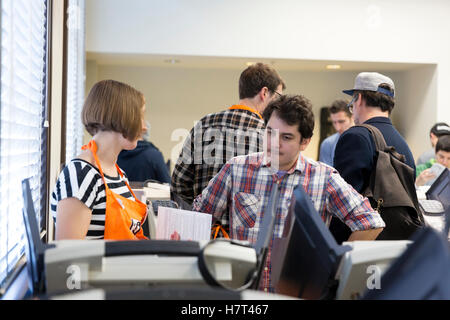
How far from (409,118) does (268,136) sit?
6282 millimetres

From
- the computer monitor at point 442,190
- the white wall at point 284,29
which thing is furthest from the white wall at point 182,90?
the computer monitor at point 442,190

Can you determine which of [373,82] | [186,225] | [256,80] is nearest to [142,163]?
[256,80]

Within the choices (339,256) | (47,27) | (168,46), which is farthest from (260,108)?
(168,46)

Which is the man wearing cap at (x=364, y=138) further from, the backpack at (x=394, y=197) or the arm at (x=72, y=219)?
the arm at (x=72, y=219)

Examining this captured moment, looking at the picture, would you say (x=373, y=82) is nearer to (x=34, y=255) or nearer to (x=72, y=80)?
(x=34, y=255)

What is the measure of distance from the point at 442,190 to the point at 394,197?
0.65ft

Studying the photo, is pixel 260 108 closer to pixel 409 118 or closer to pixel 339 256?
pixel 339 256

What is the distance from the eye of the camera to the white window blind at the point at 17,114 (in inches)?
58.8

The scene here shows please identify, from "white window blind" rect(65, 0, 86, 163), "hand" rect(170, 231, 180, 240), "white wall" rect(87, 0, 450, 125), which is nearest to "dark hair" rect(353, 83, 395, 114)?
"hand" rect(170, 231, 180, 240)

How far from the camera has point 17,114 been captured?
1.74 meters

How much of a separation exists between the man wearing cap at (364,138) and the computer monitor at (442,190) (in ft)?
0.86

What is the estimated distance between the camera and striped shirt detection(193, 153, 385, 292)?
1.72m

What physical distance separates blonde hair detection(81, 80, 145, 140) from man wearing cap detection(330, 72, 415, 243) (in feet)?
3.19

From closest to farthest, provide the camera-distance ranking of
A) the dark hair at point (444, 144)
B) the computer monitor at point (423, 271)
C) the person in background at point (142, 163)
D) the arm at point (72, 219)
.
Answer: the computer monitor at point (423, 271)
the arm at point (72, 219)
the person in background at point (142, 163)
the dark hair at point (444, 144)
